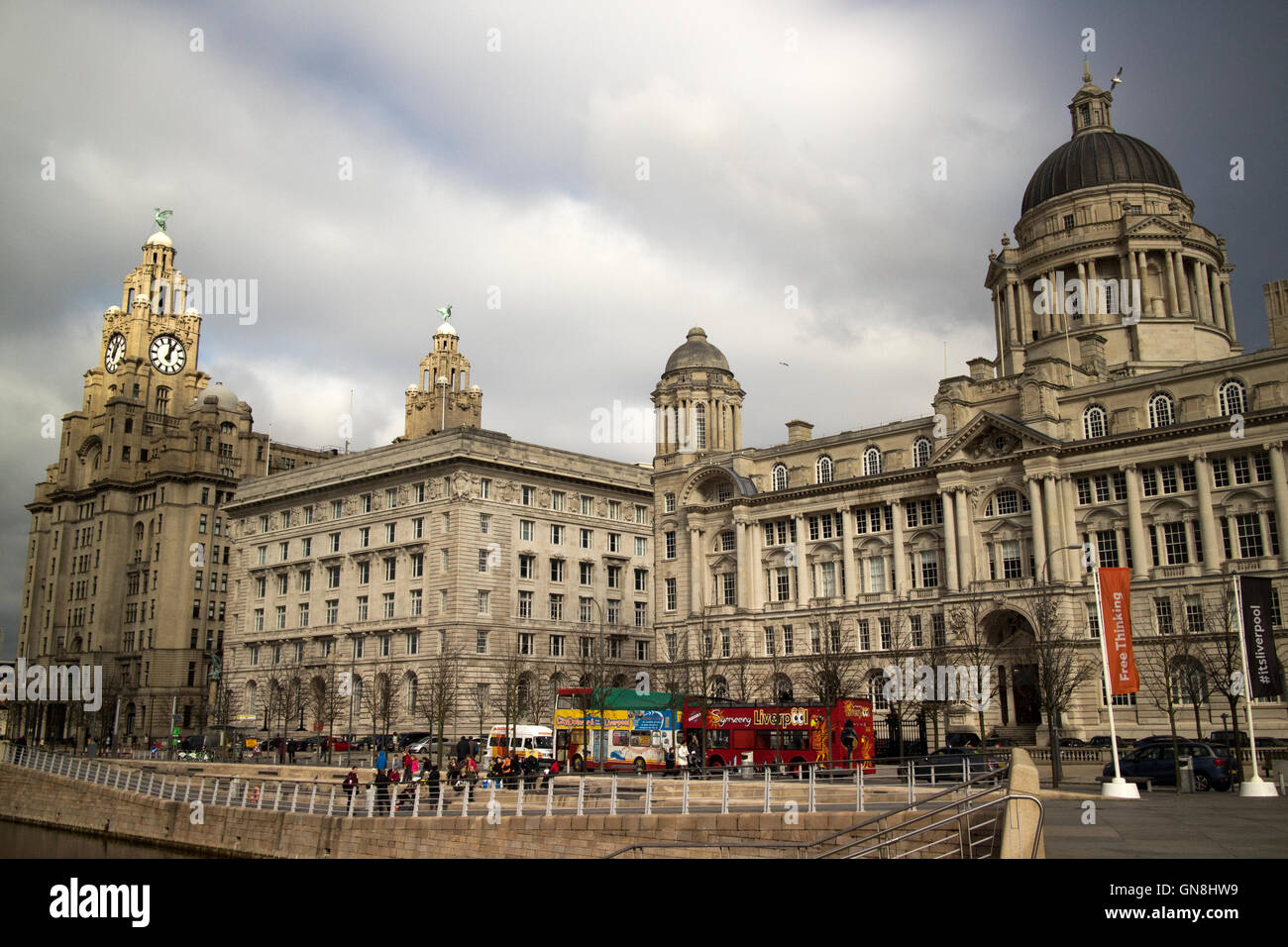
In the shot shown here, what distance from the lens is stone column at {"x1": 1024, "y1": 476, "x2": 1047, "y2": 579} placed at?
7081 centimetres

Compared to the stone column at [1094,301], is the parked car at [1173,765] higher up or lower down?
lower down

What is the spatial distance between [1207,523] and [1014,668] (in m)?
14.7

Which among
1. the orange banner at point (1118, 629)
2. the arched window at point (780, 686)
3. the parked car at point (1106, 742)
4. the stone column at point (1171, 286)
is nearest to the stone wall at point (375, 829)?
the orange banner at point (1118, 629)

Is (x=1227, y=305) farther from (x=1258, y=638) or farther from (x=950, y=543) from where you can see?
(x=1258, y=638)

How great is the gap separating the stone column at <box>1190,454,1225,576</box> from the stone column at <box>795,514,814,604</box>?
2761 centimetres

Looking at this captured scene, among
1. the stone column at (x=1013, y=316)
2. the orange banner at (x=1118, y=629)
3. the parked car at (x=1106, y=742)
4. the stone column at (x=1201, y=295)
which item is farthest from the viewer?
the stone column at (x=1013, y=316)

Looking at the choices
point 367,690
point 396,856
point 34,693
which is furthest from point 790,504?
point 34,693

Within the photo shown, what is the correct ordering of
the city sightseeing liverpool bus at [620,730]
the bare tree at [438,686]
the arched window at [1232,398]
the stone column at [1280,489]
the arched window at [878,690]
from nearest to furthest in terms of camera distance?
the city sightseeing liverpool bus at [620,730], the stone column at [1280,489], the arched window at [1232,398], the bare tree at [438,686], the arched window at [878,690]

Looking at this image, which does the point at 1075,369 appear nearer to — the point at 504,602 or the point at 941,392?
the point at 941,392

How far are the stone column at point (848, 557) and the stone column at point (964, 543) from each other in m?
8.96

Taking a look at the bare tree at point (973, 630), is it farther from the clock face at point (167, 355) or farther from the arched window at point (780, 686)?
the clock face at point (167, 355)

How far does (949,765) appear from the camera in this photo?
40406 mm

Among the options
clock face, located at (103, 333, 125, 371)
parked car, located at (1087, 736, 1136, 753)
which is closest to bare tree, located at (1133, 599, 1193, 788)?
parked car, located at (1087, 736, 1136, 753)

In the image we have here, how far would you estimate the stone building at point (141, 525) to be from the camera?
112 m
